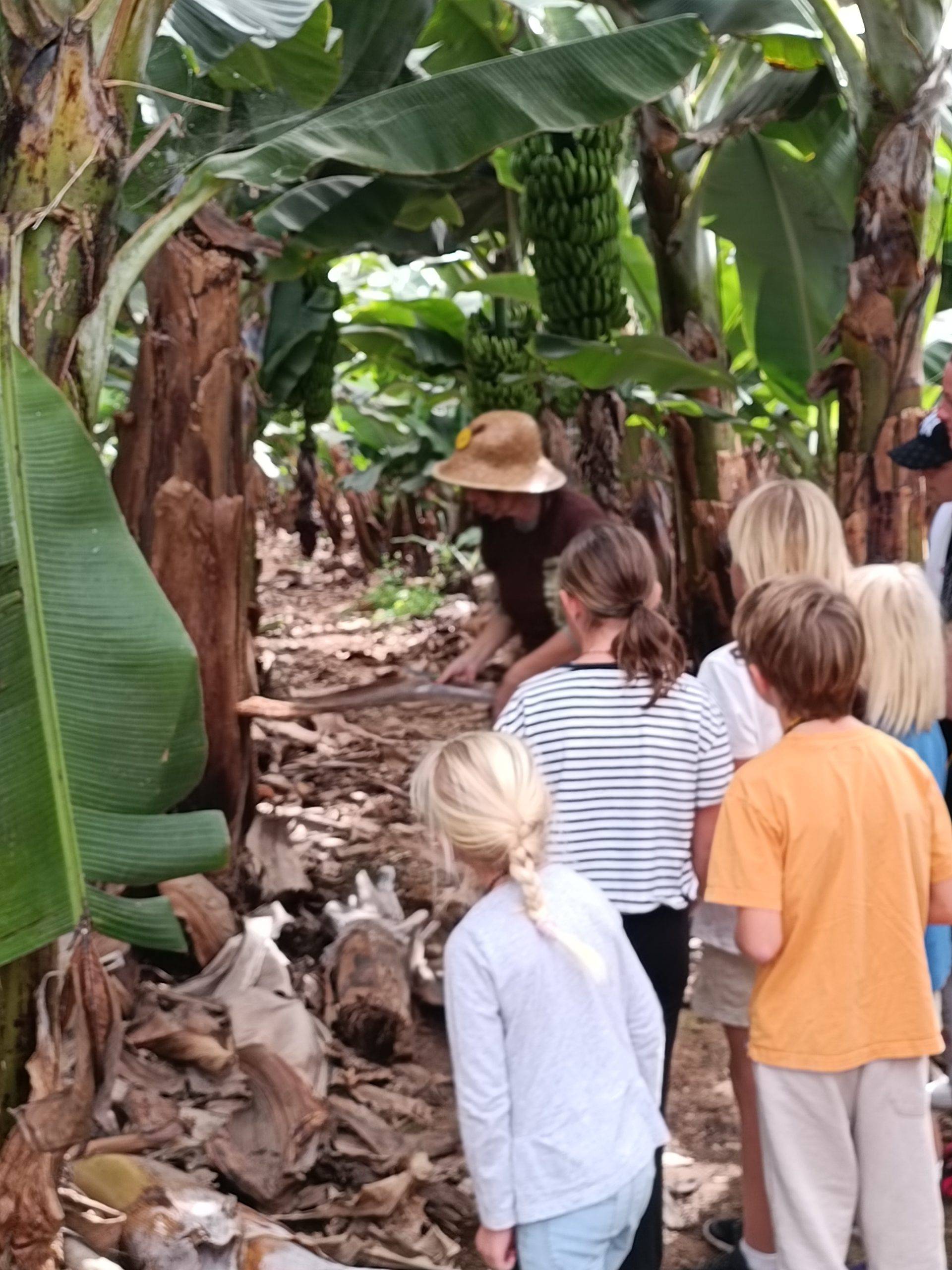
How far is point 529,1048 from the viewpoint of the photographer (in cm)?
180

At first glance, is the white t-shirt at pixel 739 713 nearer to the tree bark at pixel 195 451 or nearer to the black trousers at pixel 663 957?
the black trousers at pixel 663 957

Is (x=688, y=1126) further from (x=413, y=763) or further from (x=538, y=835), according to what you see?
(x=413, y=763)

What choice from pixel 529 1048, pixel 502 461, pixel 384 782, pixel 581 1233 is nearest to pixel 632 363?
pixel 502 461

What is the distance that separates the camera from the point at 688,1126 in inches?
129

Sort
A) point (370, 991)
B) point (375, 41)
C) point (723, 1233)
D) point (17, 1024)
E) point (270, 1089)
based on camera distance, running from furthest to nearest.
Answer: point (375, 41), point (370, 991), point (270, 1089), point (723, 1233), point (17, 1024)

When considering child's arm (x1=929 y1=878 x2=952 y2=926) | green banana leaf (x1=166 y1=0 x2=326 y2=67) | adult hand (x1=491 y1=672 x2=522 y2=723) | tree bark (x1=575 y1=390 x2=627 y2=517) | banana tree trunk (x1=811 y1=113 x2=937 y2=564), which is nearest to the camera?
child's arm (x1=929 y1=878 x2=952 y2=926)

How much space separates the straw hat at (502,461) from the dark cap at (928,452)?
1.40 metres

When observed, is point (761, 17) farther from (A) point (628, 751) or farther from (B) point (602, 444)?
(A) point (628, 751)

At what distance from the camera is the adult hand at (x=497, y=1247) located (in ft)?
5.88

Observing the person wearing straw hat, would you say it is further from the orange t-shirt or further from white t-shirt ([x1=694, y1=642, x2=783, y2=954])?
the orange t-shirt

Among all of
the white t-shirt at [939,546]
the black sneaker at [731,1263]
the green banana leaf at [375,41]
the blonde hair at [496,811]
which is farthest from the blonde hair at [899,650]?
the green banana leaf at [375,41]

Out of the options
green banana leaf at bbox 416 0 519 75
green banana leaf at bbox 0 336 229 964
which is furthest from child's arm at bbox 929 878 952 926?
green banana leaf at bbox 416 0 519 75

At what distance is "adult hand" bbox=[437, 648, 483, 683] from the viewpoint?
442 centimetres

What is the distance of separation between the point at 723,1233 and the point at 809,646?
152 centimetres
